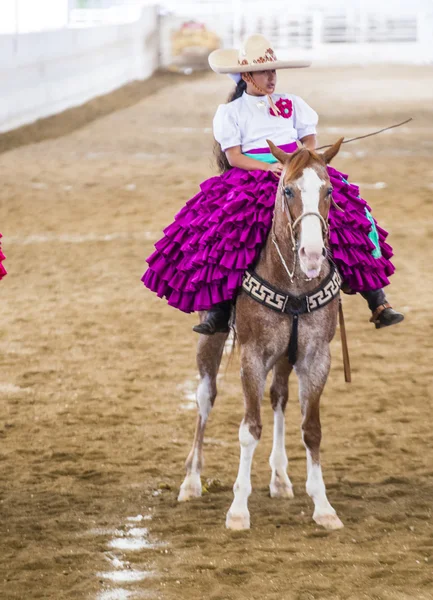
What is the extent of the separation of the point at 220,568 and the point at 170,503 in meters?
1.13

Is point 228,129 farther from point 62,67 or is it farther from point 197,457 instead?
point 62,67

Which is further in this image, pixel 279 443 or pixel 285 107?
pixel 279 443

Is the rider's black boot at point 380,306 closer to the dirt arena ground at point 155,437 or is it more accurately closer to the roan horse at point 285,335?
the roan horse at point 285,335

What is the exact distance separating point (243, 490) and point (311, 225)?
161cm

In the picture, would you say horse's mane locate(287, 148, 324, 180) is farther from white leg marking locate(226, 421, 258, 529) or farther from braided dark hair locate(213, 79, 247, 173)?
white leg marking locate(226, 421, 258, 529)

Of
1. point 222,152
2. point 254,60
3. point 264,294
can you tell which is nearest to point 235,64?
point 254,60

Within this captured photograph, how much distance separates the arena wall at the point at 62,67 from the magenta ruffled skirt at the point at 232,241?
1570cm

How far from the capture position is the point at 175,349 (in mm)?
9625

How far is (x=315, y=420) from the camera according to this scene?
6090 mm

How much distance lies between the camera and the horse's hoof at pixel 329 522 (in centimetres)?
593

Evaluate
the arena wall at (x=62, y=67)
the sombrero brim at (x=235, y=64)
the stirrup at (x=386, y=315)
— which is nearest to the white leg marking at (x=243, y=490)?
the stirrup at (x=386, y=315)

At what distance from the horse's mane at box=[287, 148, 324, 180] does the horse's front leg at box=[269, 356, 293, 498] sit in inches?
57.5

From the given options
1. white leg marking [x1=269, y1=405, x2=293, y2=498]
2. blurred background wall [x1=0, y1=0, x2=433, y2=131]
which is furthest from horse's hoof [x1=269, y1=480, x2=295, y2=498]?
blurred background wall [x1=0, y1=0, x2=433, y2=131]

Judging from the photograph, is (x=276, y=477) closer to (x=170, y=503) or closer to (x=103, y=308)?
(x=170, y=503)
